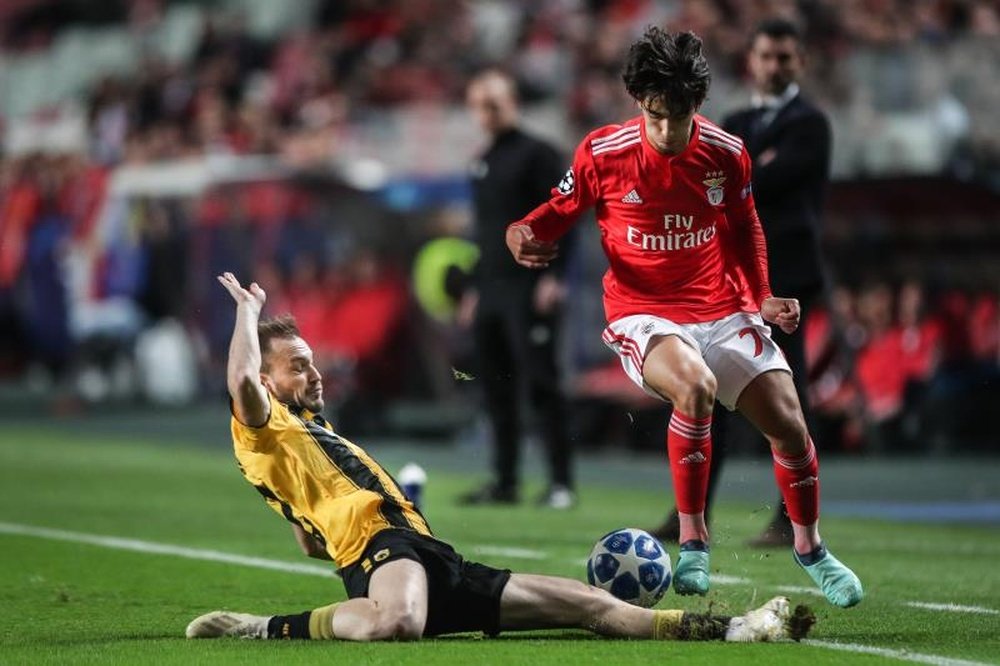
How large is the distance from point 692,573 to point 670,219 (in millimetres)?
1322

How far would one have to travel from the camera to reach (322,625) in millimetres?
6574

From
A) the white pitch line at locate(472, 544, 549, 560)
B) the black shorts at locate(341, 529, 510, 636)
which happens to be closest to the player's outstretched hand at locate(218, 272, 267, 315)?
the black shorts at locate(341, 529, 510, 636)

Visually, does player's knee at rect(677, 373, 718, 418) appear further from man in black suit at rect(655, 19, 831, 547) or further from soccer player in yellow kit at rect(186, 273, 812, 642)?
man in black suit at rect(655, 19, 831, 547)

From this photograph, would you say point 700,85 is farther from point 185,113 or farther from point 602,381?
point 185,113

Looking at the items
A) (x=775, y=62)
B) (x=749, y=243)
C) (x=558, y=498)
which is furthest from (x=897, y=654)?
(x=558, y=498)

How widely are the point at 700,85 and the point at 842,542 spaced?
163 inches

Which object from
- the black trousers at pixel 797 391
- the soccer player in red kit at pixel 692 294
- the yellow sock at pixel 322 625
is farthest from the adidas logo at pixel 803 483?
the yellow sock at pixel 322 625

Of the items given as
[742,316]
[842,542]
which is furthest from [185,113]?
[742,316]

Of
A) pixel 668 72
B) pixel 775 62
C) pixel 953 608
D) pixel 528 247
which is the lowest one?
pixel 953 608

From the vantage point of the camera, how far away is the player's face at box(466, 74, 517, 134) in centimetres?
1251

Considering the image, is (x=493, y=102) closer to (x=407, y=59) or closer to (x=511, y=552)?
(x=511, y=552)

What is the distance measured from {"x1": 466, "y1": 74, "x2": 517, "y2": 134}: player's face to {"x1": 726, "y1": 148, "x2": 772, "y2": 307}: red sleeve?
4935 mm

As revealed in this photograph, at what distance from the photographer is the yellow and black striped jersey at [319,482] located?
675 centimetres

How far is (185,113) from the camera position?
2639cm
